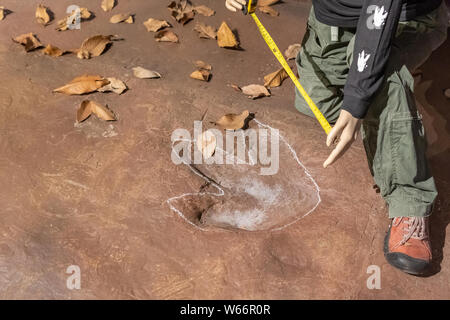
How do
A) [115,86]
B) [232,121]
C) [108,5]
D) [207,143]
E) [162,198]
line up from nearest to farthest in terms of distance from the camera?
[162,198], [207,143], [232,121], [115,86], [108,5]

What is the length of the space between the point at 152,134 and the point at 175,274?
2.47 feet

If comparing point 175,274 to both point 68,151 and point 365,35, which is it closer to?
point 68,151

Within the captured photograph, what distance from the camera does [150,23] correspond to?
312 centimetres

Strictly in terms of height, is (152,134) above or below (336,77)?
below

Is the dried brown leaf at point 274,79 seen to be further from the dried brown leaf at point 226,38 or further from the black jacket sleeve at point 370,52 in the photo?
the black jacket sleeve at point 370,52

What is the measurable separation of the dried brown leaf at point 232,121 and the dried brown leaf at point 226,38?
65 centimetres

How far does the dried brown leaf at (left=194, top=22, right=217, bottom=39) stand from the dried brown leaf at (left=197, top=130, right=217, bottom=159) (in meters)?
0.87

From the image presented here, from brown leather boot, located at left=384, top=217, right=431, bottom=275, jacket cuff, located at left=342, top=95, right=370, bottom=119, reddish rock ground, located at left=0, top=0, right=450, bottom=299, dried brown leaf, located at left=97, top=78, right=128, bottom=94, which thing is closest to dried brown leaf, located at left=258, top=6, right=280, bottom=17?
reddish rock ground, located at left=0, top=0, right=450, bottom=299

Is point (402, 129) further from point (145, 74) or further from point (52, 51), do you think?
point (52, 51)

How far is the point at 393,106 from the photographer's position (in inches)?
76.4

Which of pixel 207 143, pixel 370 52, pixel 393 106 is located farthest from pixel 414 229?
pixel 207 143

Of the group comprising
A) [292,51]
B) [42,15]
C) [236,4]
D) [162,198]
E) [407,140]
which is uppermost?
[236,4]

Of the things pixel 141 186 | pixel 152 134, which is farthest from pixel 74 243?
pixel 152 134

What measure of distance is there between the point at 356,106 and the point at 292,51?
1.31 metres
